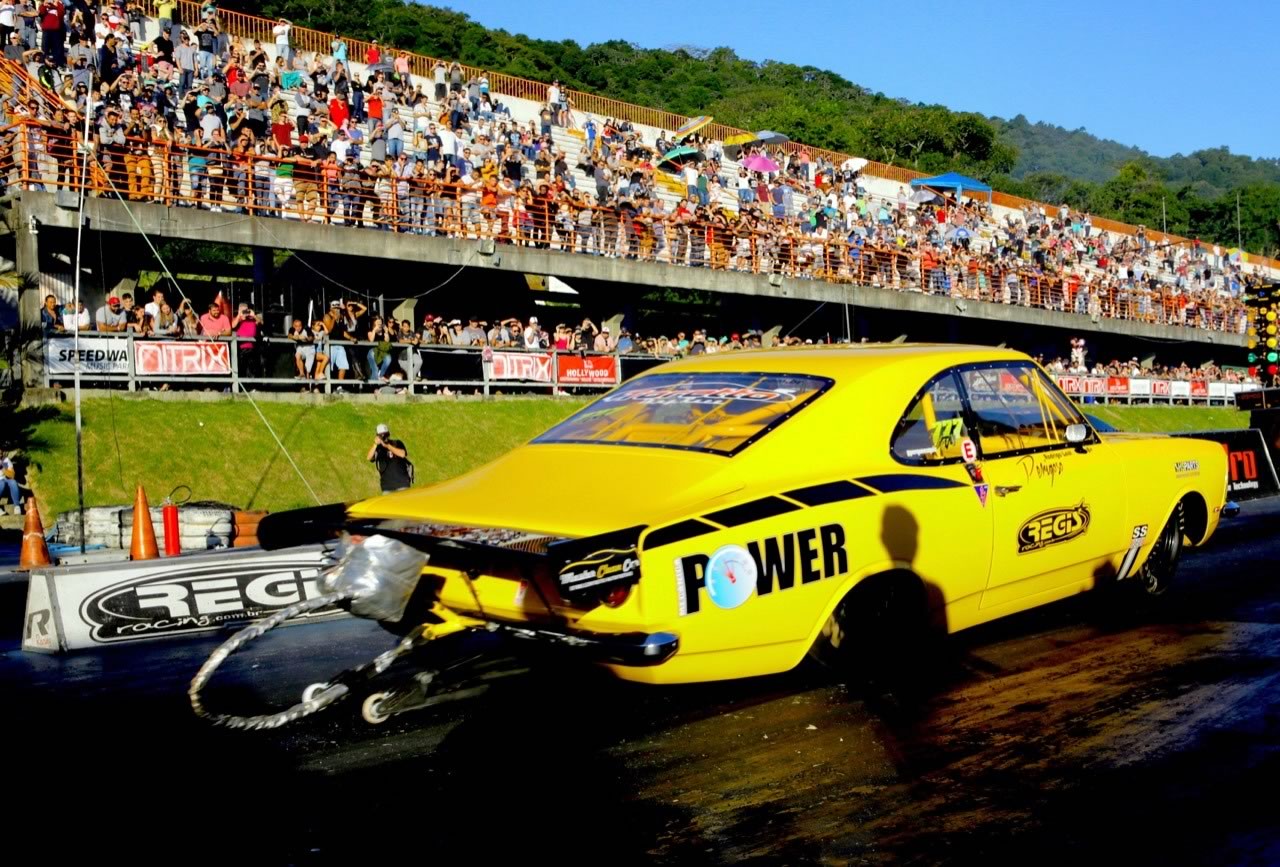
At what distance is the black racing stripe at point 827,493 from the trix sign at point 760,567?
0.12 metres

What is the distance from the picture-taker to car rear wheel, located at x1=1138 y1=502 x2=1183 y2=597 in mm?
8070

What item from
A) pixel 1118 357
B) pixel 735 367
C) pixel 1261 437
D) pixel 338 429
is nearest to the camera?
pixel 735 367

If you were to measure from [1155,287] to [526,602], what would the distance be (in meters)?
52.8

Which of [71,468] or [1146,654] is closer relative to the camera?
[1146,654]

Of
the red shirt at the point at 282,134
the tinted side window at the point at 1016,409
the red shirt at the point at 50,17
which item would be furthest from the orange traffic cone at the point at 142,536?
the red shirt at the point at 282,134

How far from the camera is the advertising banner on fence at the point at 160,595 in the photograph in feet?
24.6

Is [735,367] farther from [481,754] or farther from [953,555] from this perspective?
[481,754]

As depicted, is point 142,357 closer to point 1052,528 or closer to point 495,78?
point 1052,528

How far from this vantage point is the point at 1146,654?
21.6ft

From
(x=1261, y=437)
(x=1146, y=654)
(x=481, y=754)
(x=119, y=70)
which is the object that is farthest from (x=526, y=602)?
(x=119, y=70)

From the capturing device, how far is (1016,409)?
6891 mm

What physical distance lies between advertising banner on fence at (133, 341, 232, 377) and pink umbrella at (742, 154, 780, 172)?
21788 mm

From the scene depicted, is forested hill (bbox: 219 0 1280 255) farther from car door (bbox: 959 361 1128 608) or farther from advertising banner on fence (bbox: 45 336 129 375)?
car door (bbox: 959 361 1128 608)

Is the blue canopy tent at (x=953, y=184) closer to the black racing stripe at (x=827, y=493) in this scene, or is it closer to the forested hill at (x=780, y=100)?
the forested hill at (x=780, y=100)
